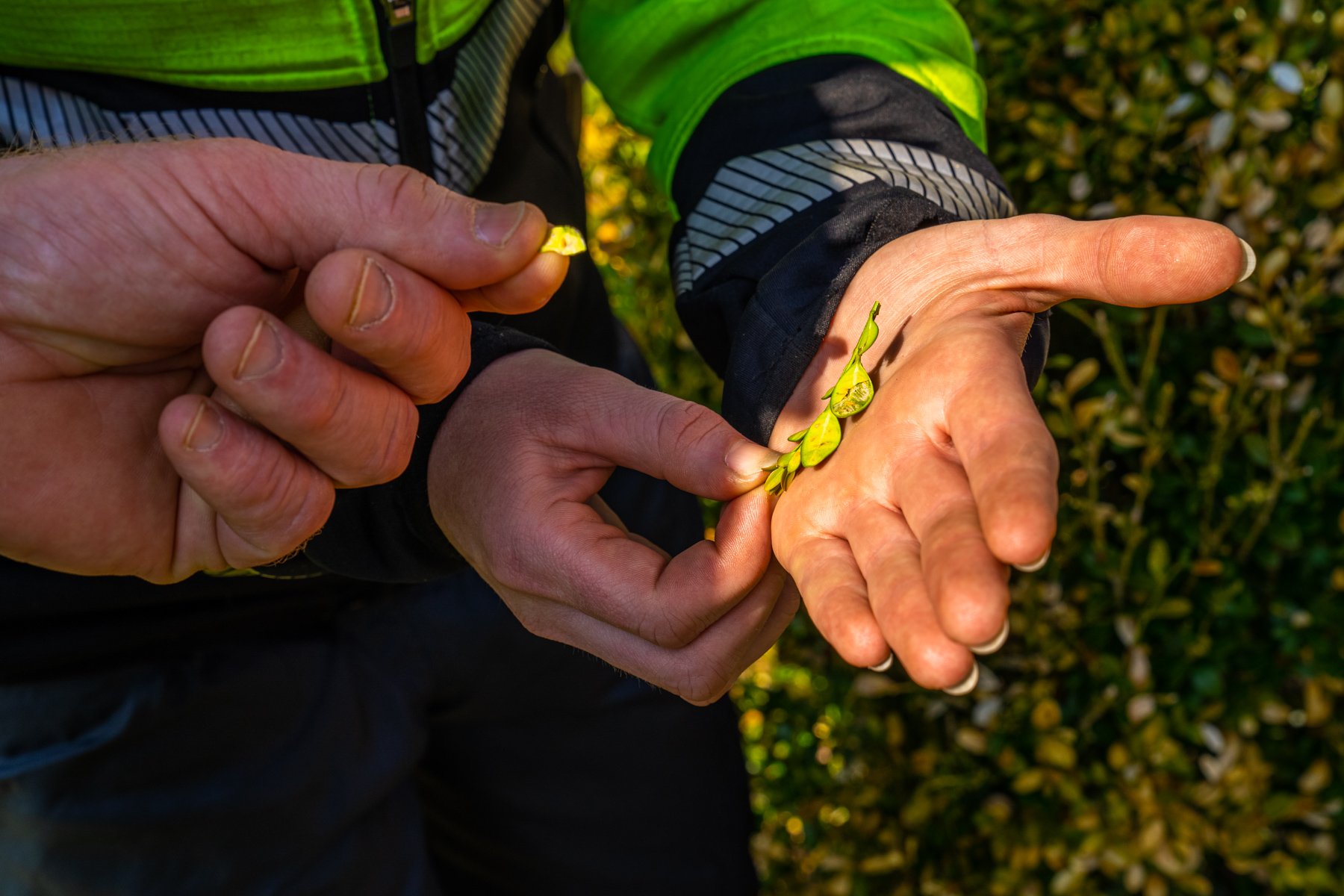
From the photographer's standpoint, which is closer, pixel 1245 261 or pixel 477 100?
pixel 1245 261

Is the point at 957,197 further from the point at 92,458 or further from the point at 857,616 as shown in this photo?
the point at 92,458

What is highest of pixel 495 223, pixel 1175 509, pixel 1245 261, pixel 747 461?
pixel 495 223

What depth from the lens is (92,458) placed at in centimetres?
95

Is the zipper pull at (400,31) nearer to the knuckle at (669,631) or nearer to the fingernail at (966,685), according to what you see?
the knuckle at (669,631)

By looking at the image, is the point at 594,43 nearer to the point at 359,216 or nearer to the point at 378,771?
the point at 359,216

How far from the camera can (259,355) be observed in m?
0.85

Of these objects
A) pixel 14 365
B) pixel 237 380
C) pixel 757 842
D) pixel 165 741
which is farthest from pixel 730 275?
pixel 757 842

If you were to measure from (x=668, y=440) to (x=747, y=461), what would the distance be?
98 mm

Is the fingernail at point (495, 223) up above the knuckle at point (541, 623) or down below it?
above

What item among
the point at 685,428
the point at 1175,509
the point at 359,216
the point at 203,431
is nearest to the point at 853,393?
the point at 685,428

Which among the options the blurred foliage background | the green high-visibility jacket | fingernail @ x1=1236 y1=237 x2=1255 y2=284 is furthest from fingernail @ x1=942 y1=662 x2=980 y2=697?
the blurred foliage background

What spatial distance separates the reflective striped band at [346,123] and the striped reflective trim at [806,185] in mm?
348

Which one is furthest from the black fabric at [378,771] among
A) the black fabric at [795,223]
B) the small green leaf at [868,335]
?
the small green leaf at [868,335]

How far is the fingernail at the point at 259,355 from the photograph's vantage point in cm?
85
